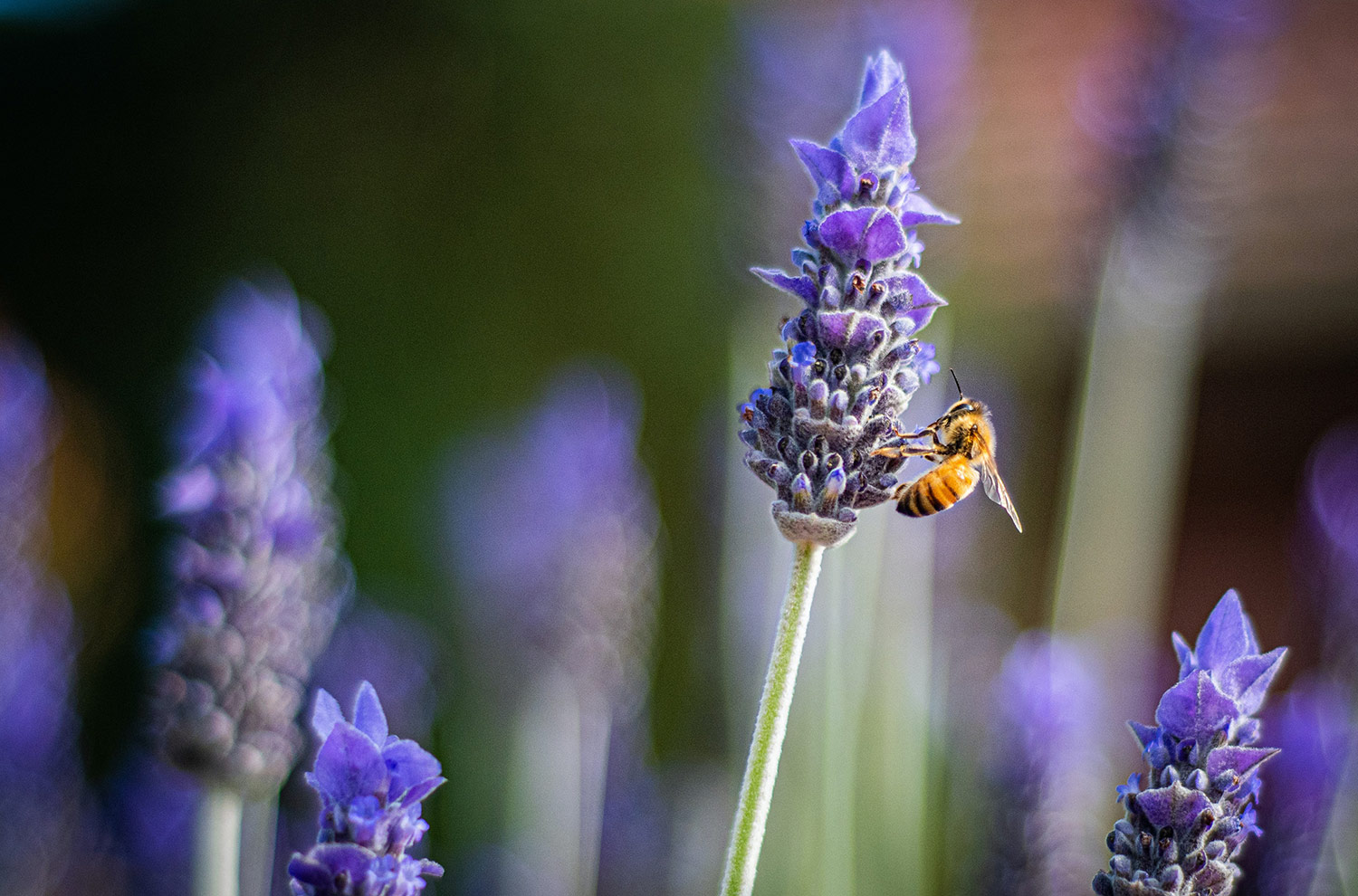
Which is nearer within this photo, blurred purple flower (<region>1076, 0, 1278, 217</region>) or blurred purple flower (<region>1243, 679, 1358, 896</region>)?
blurred purple flower (<region>1243, 679, 1358, 896</region>)

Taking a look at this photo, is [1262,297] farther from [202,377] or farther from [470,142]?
[202,377]

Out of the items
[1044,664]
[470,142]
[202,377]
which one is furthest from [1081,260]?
[470,142]

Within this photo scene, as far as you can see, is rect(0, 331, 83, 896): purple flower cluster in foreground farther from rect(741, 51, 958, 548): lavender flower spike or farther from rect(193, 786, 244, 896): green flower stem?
rect(741, 51, 958, 548): lavender flower spike

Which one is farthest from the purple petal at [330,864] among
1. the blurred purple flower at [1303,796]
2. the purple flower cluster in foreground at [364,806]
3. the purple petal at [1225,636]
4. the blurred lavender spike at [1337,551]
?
the blurred lavender spike at [1337,551]

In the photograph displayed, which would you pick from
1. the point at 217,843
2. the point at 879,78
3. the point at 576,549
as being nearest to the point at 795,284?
the point at 879,78

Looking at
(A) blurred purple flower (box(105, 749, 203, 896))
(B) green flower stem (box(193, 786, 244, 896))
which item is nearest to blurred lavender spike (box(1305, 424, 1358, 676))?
(B) green flower stem (box(193, 786, 244, 896))

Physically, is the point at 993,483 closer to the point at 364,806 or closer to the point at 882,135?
the point at 882,135
